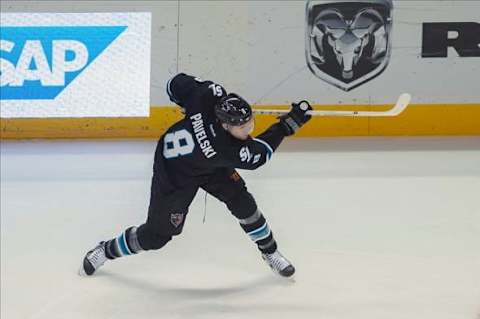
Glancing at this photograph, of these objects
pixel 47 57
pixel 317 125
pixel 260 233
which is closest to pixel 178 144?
pixel 260 233

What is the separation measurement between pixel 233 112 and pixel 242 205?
1.63 ft

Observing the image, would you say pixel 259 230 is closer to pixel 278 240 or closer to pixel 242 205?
pixel 242 205

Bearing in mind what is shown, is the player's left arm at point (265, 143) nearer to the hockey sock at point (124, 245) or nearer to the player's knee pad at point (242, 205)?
the player's knee pad at point (242, 205)

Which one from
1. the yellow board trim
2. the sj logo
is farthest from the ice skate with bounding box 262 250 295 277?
the sj logo

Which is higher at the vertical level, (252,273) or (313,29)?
(313,29)

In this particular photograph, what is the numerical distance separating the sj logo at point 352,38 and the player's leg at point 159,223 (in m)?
3.20

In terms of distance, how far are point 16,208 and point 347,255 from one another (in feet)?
6.29

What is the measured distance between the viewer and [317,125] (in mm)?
5926

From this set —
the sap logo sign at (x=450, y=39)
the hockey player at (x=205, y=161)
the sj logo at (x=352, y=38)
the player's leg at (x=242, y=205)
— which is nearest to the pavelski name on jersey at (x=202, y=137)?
the hockey player at (x=205, y=161)

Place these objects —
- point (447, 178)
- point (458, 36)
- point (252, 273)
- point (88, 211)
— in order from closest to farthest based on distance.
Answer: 1. point (252, 273)
2. point (88, 211)
3. point (447, 178)
4. point (458, 36)

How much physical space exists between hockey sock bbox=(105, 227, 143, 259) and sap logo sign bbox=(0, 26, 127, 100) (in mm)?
3107

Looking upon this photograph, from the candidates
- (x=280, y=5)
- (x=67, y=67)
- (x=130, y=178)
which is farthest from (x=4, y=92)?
(x=280, y=5)

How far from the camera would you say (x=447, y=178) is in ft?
14.8

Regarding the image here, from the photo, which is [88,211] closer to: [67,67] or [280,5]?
[67,67]
